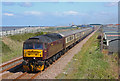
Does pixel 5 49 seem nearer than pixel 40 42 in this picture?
No

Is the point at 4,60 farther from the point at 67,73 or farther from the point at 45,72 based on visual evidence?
the point at 67,73

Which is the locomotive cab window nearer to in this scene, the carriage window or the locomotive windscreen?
the locomotive windscreen

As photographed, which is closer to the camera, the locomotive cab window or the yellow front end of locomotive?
the yellow front end of locomotive

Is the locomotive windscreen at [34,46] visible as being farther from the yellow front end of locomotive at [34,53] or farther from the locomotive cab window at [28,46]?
the yellow front end of locomotive at [34,53]

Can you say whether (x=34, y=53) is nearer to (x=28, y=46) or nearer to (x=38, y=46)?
(x=38, y=46)

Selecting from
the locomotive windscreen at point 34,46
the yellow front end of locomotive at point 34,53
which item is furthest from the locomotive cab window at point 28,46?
the yellow front end of locomotive at point 34,53

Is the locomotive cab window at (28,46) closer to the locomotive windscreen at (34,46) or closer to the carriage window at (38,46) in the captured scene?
the locomotive windscreen at (34,46)

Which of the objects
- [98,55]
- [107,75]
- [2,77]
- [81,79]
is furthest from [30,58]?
[98,55]

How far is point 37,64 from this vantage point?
52.9ft

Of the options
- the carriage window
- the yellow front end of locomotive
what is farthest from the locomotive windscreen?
the yellow front end of locomotive

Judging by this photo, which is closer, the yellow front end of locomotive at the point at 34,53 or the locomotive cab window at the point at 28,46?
the yellow front end of locomotive at the point at 34,53

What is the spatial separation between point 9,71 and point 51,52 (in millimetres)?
4685

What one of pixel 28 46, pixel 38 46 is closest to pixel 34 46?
pixel 38 46

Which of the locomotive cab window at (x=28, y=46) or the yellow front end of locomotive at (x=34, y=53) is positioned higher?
the locomotive cab window at (x=28, y=46)
